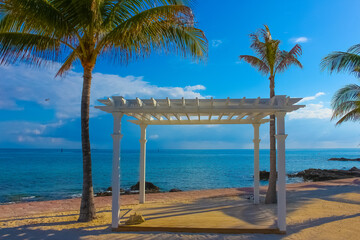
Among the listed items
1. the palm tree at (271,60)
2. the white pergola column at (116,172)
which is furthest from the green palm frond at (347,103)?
the white pergola column at (116,172)

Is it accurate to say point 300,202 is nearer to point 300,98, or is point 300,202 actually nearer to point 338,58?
point 300,98

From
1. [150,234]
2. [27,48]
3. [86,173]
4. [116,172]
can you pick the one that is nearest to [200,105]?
[116,172]

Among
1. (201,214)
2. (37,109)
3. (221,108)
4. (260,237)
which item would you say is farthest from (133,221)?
(37,109)

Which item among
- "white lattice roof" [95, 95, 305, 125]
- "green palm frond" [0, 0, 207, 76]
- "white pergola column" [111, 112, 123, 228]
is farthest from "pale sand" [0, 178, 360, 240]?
"green palm frond" [0, 0, 207, 76]

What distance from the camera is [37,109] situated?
7119 centimetres

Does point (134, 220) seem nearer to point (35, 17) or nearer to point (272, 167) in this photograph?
point (272, 167)

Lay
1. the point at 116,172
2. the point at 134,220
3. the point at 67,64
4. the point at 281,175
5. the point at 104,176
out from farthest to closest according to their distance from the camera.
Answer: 1. the point at 104,176
2. the point at 67,64
3. the point at 134,220
4. the point at 116,172
5. the point at 281,175

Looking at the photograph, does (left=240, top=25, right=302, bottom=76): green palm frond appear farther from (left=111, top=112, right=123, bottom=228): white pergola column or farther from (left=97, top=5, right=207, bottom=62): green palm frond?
(left=111, top=112, right=123, bottom=228): white pergola column

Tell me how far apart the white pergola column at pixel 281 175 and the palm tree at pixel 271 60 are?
3529 mm

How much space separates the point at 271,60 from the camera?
34.0ft

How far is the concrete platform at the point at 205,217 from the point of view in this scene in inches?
259

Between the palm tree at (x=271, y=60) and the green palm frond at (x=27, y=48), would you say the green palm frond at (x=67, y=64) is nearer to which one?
the green palm frond at (x=27, y=48)

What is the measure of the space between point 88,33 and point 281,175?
6962 millimetres

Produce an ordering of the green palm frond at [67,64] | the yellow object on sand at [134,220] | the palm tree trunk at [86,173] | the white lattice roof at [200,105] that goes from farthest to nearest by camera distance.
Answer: the green palm frond at [67,64] < the palm tree trunk at [86,173] < the yellow object on sand at [134,220] < the white lattice roof at [200,105]
